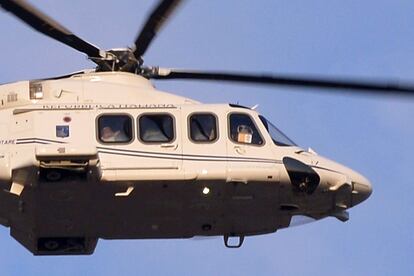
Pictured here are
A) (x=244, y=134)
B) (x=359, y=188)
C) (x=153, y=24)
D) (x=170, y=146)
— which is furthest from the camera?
(x=153, y=24)

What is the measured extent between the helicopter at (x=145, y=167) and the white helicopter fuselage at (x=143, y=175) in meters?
0.03

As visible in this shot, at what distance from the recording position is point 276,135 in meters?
28.9

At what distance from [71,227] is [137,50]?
15.4 ft

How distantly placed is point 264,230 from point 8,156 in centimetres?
547

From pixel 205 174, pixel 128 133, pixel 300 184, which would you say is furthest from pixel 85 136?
pixel 300 184

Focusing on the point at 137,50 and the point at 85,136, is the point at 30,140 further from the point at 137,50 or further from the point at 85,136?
the point at 137,50

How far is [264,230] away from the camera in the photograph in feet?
93.8

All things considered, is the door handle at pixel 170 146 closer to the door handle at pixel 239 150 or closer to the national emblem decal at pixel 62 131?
the door handle at pixel 239 150

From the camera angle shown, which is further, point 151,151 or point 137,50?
point 137,50

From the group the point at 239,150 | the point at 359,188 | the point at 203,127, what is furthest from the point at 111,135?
the point at 359,188

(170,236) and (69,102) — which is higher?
(69,102)

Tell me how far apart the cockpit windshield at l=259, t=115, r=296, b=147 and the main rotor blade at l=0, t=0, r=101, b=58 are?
14.0 ft

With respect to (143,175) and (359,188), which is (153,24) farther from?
(359,188)

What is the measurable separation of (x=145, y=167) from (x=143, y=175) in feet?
0.69
